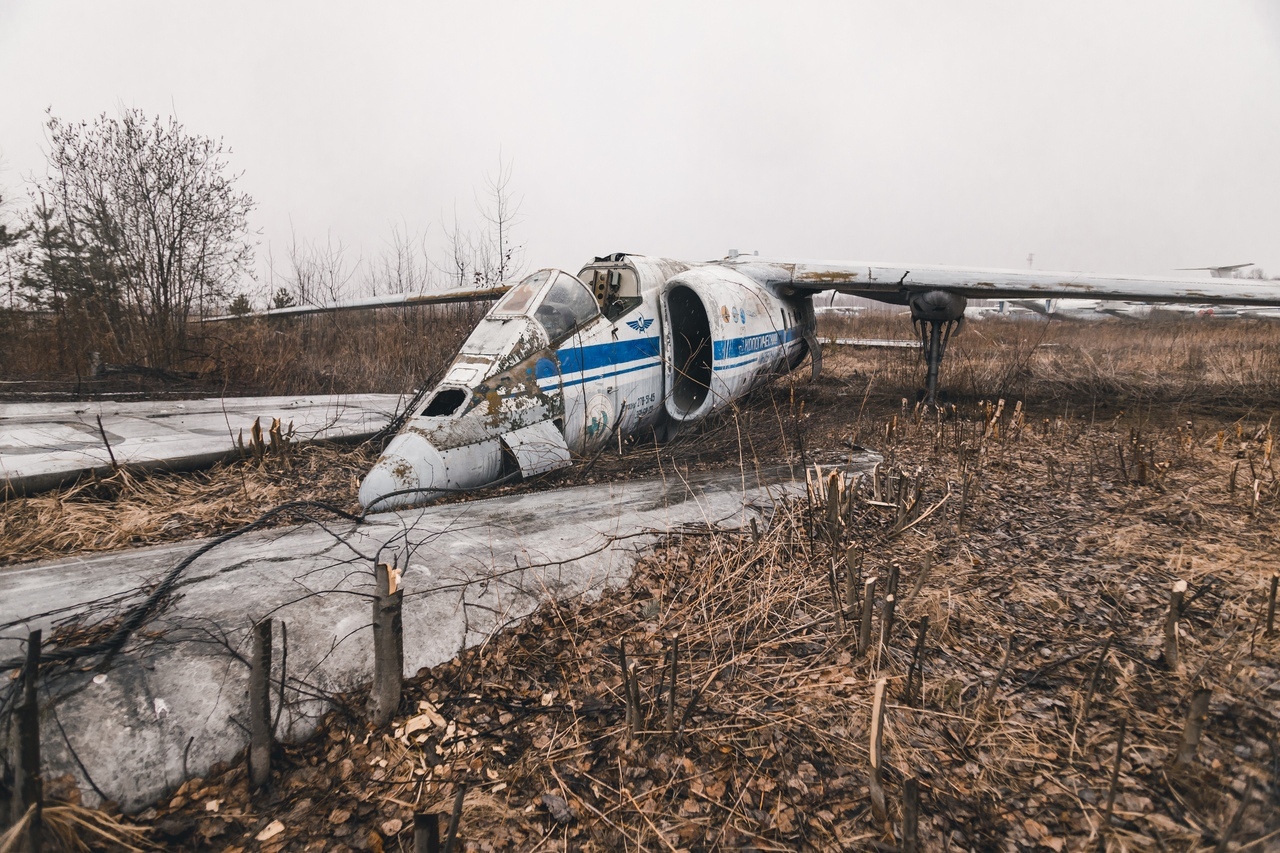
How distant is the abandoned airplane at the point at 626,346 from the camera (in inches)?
199

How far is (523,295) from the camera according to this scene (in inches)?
240

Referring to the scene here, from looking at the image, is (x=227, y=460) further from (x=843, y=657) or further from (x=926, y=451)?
(x=926, y=451)

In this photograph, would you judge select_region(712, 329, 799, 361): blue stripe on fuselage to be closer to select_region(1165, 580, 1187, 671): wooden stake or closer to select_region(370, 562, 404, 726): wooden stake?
select_region(1165, 580, 1187, 671): wooden stake

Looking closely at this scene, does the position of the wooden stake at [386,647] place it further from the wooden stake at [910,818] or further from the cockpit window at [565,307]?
the cockpit window at [565,307]

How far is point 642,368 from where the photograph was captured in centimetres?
682

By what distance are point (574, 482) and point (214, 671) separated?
3.57 metres

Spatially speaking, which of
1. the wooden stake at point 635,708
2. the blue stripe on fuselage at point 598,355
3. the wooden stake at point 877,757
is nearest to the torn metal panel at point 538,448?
the blue stripe on fuselage at point 598,355

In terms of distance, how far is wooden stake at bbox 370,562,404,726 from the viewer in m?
2.31

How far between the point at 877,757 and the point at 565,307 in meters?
5.04

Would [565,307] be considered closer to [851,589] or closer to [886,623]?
Answer: [851,589]

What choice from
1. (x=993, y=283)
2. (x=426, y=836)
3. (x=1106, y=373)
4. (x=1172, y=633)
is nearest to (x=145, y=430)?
(x=426, y=836)

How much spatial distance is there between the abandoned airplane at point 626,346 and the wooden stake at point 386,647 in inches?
91.5

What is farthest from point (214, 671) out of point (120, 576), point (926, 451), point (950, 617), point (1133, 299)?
point (1133, 299)

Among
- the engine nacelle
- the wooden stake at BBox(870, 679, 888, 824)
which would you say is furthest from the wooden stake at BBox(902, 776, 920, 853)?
the engine nacelle
